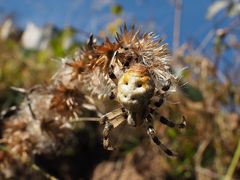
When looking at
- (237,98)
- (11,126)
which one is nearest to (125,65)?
(11,126)

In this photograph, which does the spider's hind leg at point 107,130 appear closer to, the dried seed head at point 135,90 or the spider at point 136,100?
the spider at point 136,100

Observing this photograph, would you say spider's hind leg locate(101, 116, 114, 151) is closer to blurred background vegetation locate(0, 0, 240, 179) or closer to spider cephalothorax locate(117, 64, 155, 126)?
spider cephalothorax locate(117, 64, 155, 126)

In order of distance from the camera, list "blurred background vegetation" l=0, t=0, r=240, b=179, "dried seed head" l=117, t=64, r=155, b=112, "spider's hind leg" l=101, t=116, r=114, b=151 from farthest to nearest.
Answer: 1. "blurred background vegetation" l=0, t=0, r=240, b=179
2. "spider's hind leg" l=101, t=116, r=114, b=151
3. "dried seed head" l=117, t=64, r=155, b=112

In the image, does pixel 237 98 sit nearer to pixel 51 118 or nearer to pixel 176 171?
pixel 176 171

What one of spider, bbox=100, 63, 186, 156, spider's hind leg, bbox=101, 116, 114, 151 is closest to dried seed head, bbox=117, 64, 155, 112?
spider, bbox=100, 63, 186, 156

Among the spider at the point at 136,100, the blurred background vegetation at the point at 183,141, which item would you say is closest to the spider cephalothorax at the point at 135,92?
the spider at the point at 136,100

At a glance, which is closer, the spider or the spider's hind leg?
the spider

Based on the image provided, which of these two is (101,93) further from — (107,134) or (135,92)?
(135,92)

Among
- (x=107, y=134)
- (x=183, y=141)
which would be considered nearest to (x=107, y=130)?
(x=107, y=134)
